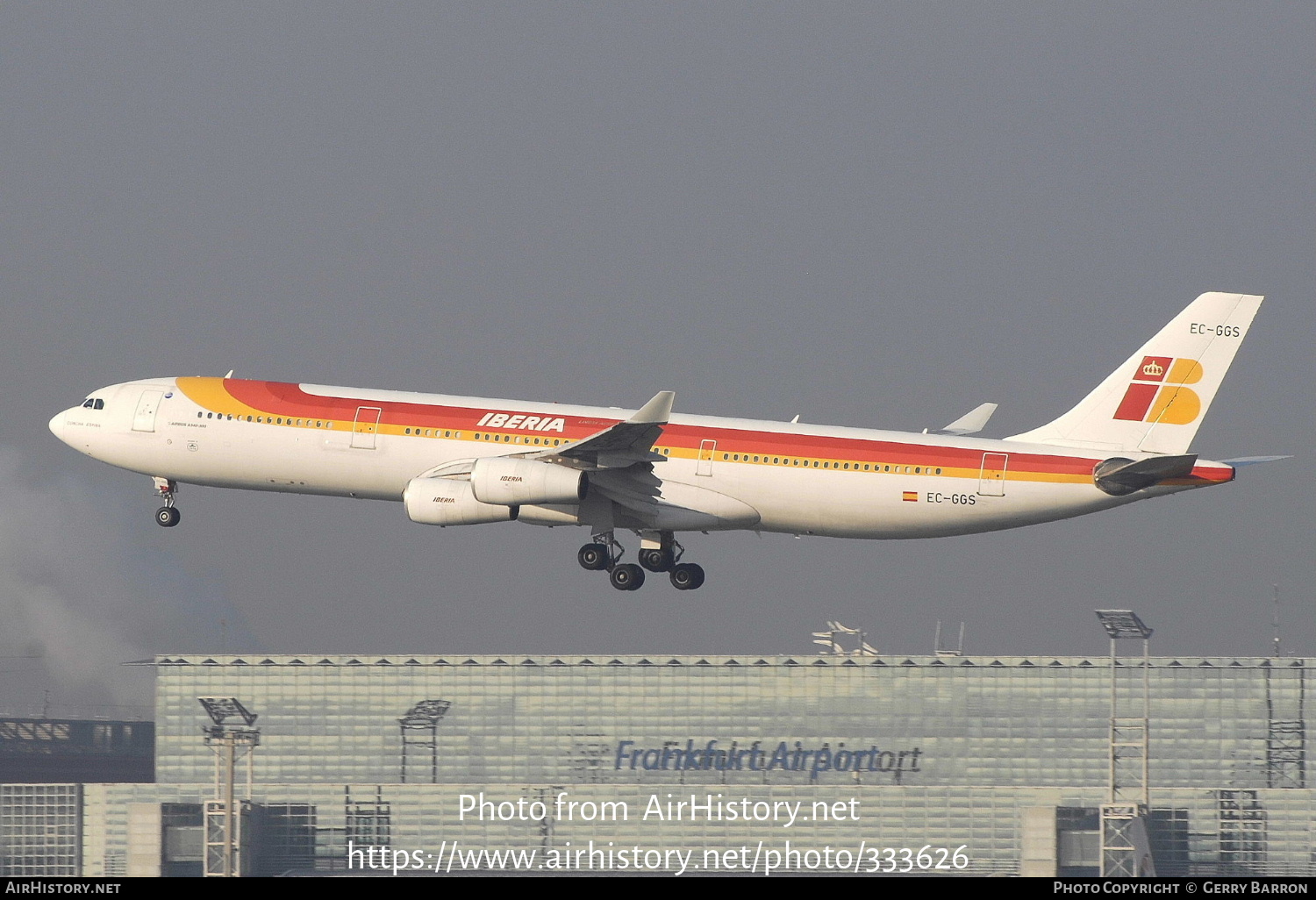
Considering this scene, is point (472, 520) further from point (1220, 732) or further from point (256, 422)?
point (1220, 732)

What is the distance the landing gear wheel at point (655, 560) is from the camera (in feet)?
204

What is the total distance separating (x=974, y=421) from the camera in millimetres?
66375

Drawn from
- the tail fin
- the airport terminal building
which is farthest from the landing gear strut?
the airport terminal building

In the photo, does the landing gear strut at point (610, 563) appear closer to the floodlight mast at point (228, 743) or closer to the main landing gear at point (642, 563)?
the main landing gear at point (642, 563)

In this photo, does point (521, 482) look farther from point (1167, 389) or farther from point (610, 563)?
point (1167, 389)

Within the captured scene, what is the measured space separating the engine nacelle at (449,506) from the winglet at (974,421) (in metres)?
17.6

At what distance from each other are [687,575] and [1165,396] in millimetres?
17694

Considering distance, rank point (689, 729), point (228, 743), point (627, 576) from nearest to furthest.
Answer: point (627, 576) → point (228, 743) → point (689, 729)

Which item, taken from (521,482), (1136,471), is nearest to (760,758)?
(521,482)

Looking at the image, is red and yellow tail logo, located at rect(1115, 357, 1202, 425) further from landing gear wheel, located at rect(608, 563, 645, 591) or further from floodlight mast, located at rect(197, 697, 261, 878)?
floodlight mast, located at rect(197, 697, 261, 878)

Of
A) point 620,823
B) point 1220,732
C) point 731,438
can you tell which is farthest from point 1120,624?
point 731,438

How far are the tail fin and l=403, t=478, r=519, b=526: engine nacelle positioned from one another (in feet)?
57.6

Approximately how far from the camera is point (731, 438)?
2314 inches
